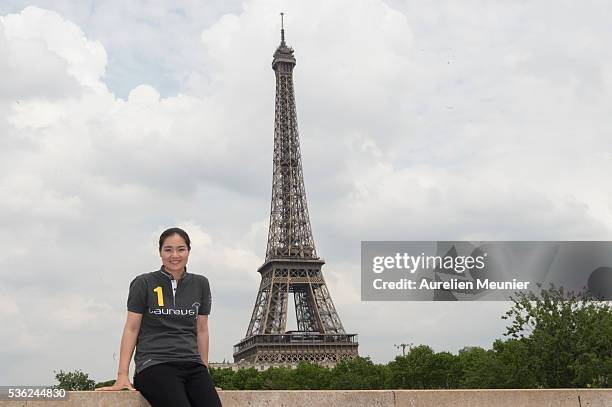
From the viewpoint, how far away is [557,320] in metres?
40.8

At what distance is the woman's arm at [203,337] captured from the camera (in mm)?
7703

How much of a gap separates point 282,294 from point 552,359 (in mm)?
56648

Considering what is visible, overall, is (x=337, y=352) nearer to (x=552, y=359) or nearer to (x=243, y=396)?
(x=552, y=359)

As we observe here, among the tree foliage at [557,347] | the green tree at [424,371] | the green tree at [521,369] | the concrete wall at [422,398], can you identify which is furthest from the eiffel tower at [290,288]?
the concrete wall at [422,398]

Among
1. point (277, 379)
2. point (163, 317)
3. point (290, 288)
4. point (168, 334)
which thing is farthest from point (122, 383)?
point (290, 288)

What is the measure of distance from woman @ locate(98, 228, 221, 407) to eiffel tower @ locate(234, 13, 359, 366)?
8489cm

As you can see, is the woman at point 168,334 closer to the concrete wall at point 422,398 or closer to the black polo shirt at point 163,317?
the black polo shirt at point 163,317

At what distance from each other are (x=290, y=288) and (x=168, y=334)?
91673 mm

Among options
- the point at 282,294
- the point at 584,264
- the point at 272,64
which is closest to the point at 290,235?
the point at 282,294

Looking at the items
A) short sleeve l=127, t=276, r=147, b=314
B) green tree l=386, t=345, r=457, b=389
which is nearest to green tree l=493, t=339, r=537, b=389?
green tree l=386, t=345, r=457, b=389

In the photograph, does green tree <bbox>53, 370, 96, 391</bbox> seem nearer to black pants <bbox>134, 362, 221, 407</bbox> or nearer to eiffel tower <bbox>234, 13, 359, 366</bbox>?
eiffel tower <bbox>234, 13, 359, 366</bbox>

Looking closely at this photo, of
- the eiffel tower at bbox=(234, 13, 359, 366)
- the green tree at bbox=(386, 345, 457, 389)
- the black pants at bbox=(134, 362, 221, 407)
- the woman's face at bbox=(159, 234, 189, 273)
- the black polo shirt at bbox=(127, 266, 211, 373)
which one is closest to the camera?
the black pants at bbox=(134, 362, 221, 407)

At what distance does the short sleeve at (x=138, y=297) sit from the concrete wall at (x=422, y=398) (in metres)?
2.39

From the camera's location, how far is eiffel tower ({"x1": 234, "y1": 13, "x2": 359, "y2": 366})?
9262 cm
